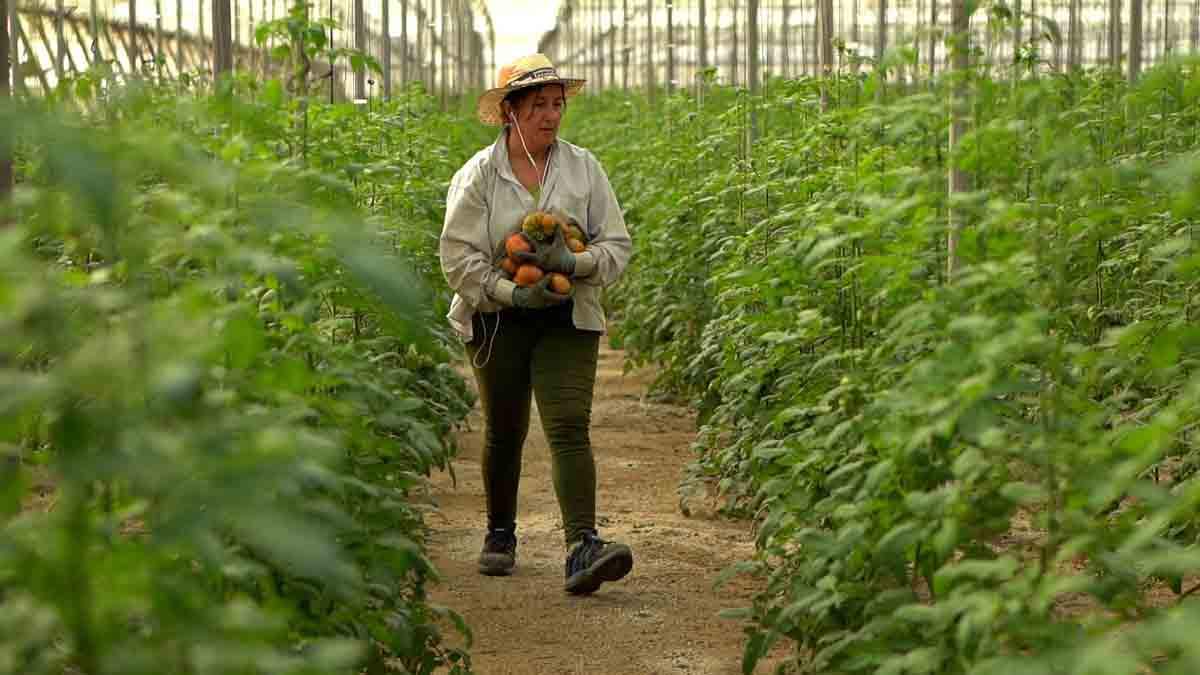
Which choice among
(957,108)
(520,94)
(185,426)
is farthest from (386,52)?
(185,426)

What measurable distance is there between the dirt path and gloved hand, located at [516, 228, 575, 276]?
1.10 meters

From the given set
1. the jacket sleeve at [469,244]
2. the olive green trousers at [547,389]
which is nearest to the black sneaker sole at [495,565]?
the olive green trousers at [547,389]

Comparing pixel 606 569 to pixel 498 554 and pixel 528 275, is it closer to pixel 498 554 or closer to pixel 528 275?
pixel 498 554

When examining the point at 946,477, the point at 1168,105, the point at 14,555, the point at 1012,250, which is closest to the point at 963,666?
the point at 946,477

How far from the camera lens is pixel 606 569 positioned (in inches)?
223

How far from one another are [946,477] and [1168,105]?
17.8 ft

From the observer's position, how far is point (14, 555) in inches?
85.8

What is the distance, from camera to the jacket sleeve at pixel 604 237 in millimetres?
5715

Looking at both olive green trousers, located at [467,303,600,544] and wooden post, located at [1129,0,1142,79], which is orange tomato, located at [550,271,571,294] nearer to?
olive green trousers, located at [467,303,600,544]

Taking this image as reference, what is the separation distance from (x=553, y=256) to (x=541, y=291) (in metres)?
0.12

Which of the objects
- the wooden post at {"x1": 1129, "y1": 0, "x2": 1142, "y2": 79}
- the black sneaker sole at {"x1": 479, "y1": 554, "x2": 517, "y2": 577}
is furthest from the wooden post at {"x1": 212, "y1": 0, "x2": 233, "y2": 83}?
the wooden post at {"x1": 1129, "y1": 0, "x2": 1142, "y2": 79}

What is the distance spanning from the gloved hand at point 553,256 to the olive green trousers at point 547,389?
0.66 ft

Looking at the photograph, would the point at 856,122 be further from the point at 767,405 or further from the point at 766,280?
the point at 767,405

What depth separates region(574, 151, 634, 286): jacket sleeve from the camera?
5.71 m
